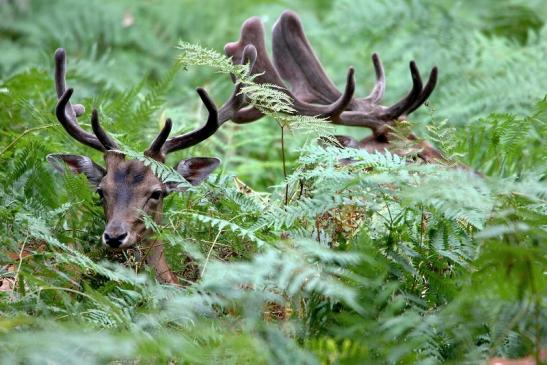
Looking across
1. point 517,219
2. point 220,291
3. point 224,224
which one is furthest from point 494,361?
point 224,224

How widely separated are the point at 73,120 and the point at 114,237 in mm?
1139

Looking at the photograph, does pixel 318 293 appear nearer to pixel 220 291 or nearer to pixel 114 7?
pixel 220 291

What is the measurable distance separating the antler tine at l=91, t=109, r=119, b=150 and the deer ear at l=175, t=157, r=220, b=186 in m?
0.58

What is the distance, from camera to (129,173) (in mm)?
6773

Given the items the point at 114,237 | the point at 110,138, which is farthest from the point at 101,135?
the point at 114,237

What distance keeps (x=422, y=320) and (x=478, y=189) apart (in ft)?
2.04

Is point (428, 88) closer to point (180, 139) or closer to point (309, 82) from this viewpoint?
point (309, 82)

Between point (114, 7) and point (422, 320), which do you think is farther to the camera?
point (114, 7)

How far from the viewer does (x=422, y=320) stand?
4.67 meters

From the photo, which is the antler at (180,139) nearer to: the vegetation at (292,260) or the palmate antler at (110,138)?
the palmate antler at (110,138)

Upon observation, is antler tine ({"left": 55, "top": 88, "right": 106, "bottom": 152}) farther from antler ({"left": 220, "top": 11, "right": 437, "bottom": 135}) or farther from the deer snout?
antler ({"left": 220, "top": 11, "right": 437, "bottom": 135})

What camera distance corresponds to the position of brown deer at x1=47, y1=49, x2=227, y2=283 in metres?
6.39

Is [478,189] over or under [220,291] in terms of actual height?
over

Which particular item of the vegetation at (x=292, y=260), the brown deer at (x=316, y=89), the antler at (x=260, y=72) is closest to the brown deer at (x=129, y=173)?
the vegetation at (x=292, y=260)
